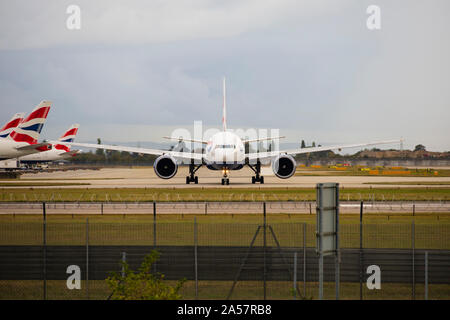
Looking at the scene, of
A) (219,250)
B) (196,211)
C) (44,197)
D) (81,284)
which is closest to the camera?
(81,284)

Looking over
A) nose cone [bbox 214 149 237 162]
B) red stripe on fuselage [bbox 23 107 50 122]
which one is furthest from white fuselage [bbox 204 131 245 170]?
red stripe on fuselage [bbox 23 107 50 122]

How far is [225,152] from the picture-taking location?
56.0m

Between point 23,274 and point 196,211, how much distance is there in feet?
57.4

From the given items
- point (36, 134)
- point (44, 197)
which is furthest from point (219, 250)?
point (36, 134)

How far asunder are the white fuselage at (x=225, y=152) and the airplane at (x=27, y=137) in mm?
16448

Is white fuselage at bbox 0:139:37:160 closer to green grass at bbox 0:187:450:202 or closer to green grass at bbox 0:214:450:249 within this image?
green grass at bbox 0:187:450:202

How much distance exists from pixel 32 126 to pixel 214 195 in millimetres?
26100

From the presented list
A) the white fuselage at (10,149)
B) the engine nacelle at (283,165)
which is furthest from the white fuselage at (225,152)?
the white fuselage at (10,149)

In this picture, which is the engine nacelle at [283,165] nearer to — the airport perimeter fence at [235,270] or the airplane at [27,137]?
the airplane at [27,137]

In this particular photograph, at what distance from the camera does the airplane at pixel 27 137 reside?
184 feet

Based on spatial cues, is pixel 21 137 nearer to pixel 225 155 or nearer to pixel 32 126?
pixel 32 126

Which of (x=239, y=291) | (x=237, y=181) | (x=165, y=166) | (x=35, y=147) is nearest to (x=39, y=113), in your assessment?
(x=35, y=147)

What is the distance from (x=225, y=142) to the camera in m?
57.3
